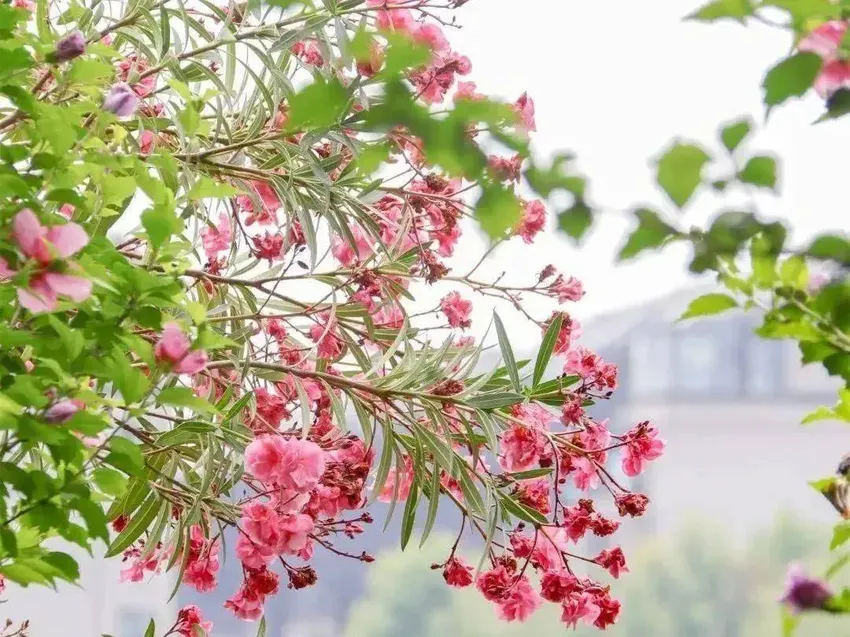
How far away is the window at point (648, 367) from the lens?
4.97m

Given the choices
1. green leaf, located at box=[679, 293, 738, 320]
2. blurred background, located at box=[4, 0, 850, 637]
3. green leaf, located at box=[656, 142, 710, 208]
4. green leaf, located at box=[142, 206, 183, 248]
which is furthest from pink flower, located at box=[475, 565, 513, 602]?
blurred background, located at box=[4, 0, 850, 637]

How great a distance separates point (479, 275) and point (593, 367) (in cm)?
27

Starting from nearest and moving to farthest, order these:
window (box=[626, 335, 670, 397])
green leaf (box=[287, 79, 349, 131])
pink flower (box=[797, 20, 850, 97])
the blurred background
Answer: green leaf (box=[287, 79, 349, 131]) → pink flower (box=[797, 20, 850, 97]) → the blurred background → window (box=[626, 335, 670, 397])

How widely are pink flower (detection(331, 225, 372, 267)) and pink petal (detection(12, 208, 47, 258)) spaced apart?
0.69 metres

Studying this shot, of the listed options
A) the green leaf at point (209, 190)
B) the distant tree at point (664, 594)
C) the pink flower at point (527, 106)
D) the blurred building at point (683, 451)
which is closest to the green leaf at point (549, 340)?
the pink flower at point (527, 106)

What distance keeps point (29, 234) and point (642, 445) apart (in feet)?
2.43

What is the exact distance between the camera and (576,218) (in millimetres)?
447

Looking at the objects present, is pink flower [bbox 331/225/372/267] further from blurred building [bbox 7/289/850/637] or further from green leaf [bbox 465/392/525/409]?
blurred building [bbox 7/289/850/637]

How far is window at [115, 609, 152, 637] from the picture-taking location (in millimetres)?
4426

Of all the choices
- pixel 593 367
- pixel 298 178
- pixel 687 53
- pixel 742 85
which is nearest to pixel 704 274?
pixel 593 367

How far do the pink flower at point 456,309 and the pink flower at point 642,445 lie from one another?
0.83ft

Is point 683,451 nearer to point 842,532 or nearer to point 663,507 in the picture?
point 663,507

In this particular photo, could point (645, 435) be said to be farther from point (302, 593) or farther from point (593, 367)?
point (302, 593)

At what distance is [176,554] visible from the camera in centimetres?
121
